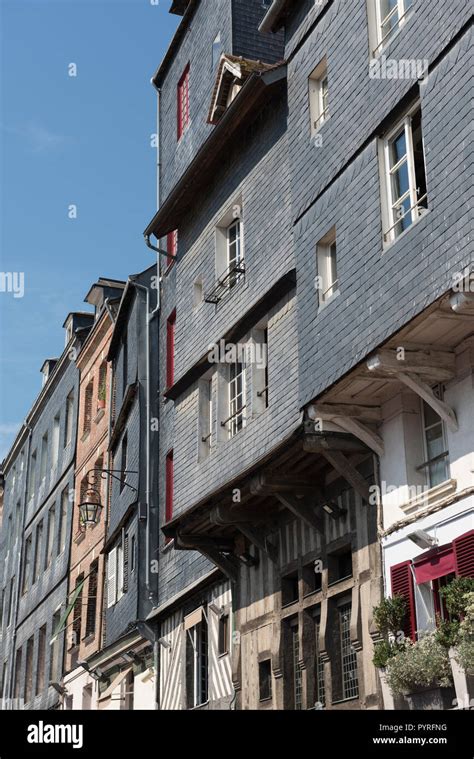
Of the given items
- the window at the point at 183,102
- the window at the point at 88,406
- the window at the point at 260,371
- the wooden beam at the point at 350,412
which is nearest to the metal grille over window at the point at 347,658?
the wooden beam at the point at 350,412

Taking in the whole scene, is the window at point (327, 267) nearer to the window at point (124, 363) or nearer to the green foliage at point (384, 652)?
the green foliage at point (384, 652)

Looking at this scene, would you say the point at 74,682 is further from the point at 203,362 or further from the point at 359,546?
the point at 359,546

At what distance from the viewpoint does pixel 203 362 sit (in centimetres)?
2041

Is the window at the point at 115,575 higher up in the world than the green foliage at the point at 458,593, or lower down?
higher up

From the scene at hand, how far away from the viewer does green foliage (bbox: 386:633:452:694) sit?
1339 centimetres

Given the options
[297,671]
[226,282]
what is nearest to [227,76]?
[226,282]

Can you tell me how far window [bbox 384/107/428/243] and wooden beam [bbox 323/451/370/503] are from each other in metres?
3.01

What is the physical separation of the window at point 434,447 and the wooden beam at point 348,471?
121cm

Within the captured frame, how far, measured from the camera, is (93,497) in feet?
99.9

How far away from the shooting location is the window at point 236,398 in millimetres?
18953

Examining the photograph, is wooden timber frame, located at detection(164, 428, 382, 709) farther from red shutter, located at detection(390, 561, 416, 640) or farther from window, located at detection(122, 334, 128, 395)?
window, located at detection(122, 334, 128, 395)

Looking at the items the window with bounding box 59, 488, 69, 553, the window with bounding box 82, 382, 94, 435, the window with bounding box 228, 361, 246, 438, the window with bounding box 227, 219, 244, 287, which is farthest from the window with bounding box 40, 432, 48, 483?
the window with bounding box 228, 361, 246, 438

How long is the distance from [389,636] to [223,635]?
6421 millimetres
